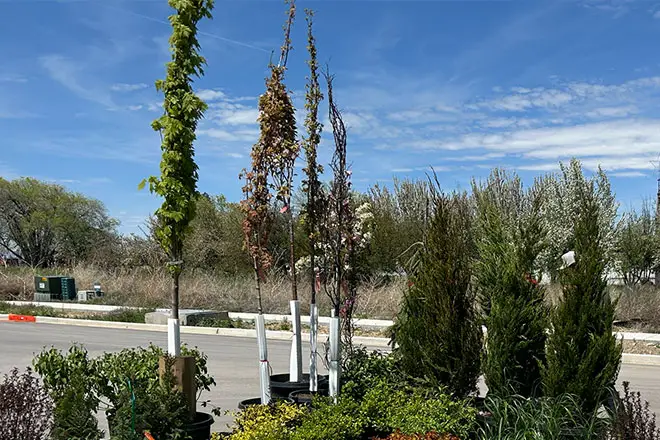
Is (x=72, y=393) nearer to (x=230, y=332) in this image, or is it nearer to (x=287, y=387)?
(x=287, y=387)

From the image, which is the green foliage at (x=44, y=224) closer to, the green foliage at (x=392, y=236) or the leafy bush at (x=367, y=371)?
the green foliage at (x=392, y=236)

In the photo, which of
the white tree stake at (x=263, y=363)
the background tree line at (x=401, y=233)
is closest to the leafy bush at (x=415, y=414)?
the white tree stake at (x=263, y=363)

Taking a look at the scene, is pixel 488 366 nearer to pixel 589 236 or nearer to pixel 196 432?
pixel 589 236

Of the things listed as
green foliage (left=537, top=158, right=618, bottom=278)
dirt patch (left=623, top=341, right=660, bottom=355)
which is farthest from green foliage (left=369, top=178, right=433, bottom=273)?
dirt patch (left=623, top=341, right=660, bottom=355)

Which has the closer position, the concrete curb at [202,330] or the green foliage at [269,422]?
the green foliage at [269,422]

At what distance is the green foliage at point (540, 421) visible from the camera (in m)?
5.02

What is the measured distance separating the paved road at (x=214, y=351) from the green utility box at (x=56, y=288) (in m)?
5.80

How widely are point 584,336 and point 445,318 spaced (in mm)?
1157

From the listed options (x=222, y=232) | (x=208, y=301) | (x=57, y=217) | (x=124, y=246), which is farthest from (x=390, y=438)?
(x=57, y=217)

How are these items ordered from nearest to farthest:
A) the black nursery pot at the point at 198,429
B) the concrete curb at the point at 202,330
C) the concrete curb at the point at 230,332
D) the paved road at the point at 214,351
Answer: the black nursery pot at the point at 198,429, the paved road at the point at 214,351, the concrete curb at the point at 230,332, the concrete curb at the point at 202,330

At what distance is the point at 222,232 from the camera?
3045cm

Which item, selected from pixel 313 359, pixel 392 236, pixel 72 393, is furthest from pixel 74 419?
pixel 392 236

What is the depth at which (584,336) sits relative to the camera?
5.73 m

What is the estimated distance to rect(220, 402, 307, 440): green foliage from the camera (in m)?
4.89
